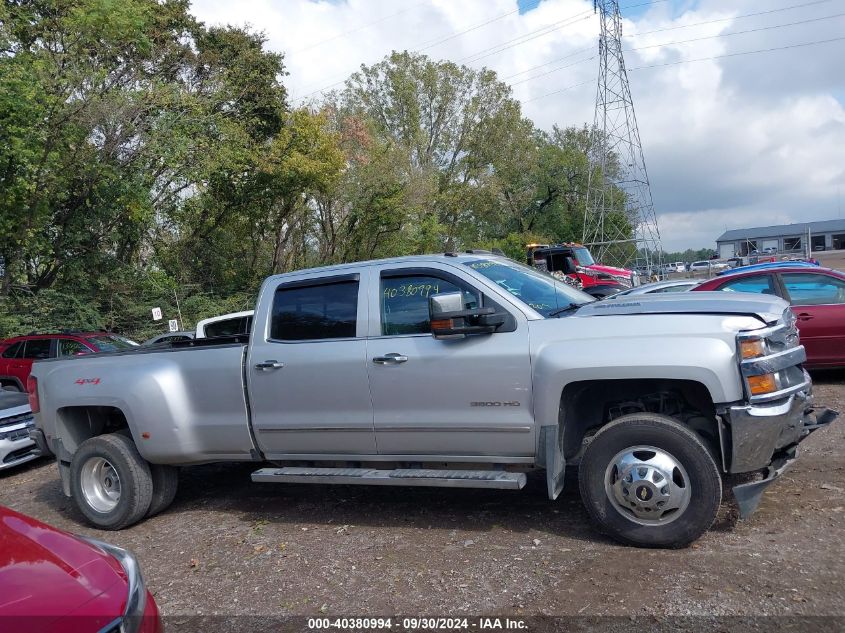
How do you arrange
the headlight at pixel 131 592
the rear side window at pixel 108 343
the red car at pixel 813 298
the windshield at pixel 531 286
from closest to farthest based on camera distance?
the headlight at pixel 131 592
the windshield at pixel 531 286
the red car at pixel 813 298
the rear side window at pixel 108 343

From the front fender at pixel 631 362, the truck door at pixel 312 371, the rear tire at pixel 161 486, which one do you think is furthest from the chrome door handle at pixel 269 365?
the front fender at pixel 631 362

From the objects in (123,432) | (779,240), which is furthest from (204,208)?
(779,240)

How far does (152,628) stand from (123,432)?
140 inches

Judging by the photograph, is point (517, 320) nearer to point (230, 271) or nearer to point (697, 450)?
point (697, 450)

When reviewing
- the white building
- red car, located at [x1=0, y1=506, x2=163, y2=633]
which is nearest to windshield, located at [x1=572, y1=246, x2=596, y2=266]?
red car, located at [x1=0, y1=506, x2=163, y2=633]

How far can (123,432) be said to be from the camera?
6109 millimetres

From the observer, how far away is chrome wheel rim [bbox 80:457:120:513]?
596 centimetres

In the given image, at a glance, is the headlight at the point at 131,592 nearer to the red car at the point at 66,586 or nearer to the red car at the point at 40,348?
the red car at the point at 66,586

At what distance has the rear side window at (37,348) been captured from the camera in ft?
45.7

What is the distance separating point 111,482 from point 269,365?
1.98 m

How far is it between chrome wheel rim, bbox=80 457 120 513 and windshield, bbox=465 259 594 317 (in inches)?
141

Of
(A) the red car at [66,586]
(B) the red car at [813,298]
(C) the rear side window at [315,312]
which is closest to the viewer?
(A) the red car at [66,586]

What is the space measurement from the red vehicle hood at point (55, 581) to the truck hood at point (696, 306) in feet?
10.2

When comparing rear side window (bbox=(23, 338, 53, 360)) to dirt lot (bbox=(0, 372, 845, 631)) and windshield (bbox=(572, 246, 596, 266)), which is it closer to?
dirt lot (bbox=(0, 372, 845, 631))
